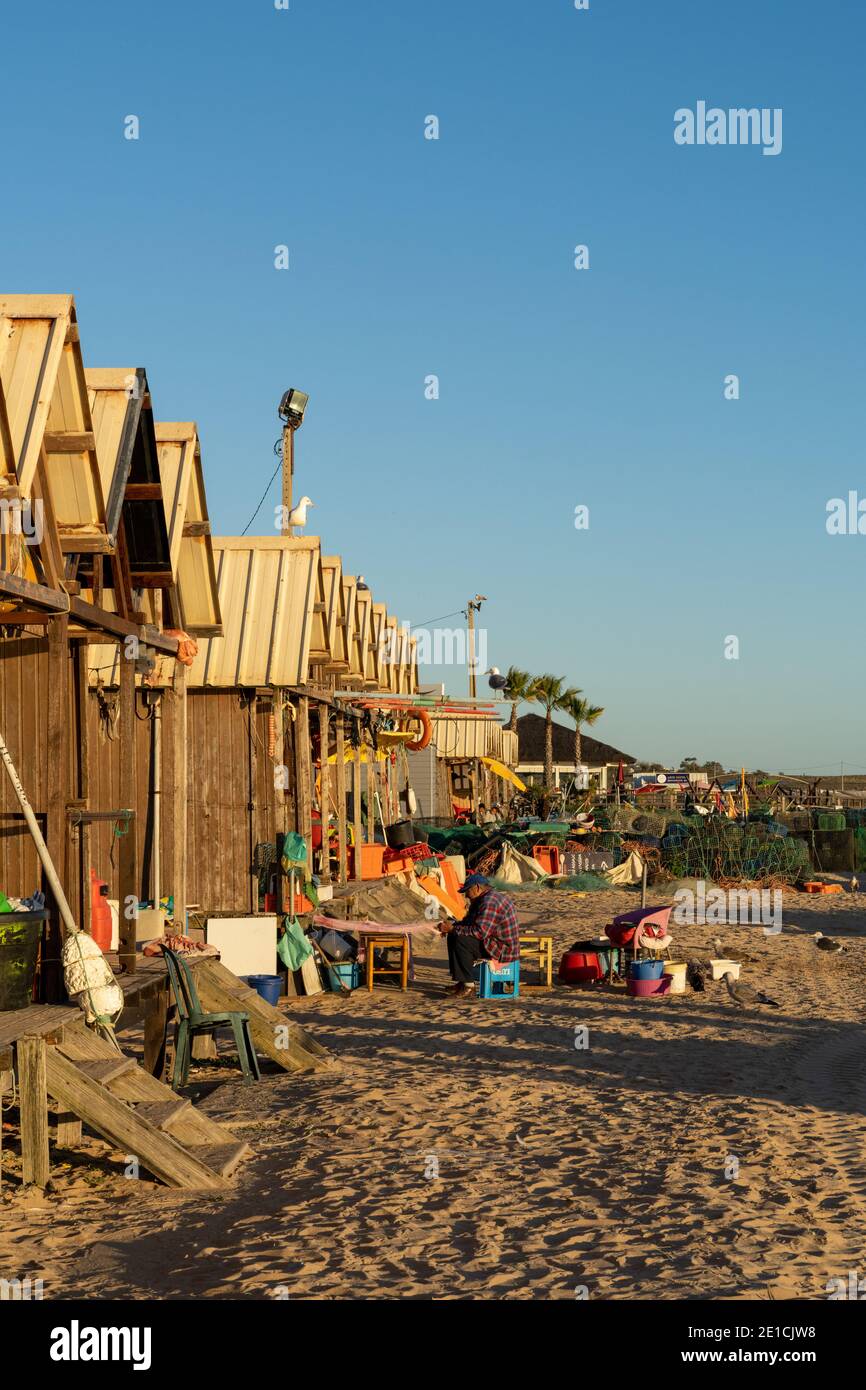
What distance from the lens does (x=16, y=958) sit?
862 centimetres

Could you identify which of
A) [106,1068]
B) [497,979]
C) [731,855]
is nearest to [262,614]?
[497,979]

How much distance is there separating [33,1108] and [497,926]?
855cm

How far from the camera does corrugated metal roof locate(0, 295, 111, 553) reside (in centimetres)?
890

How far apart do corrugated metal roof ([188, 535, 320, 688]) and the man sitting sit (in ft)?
11.1

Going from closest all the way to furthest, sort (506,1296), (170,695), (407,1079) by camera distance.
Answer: (506,1296), (407,1079), (170,695)

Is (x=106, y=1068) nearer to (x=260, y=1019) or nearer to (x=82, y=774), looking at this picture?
(x=260, y=1019)

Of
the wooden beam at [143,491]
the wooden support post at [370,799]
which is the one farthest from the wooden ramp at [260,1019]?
the wooden support post at [370,799]

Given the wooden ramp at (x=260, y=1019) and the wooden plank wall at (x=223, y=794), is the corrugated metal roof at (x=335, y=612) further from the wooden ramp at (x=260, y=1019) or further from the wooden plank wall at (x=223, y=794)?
the wooden ramp at (x=260, y=1019)

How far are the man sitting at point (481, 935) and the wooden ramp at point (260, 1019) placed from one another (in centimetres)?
445

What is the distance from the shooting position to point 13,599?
9195 mm

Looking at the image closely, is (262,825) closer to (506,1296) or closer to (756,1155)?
(756,1155)
